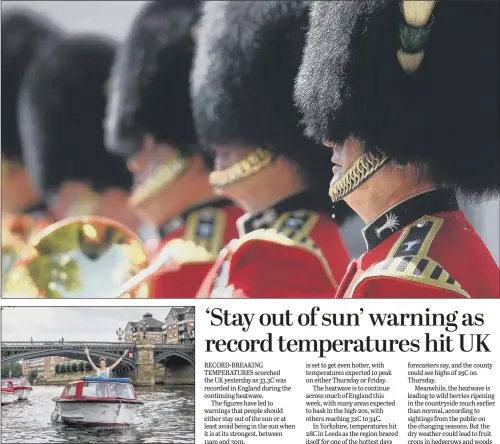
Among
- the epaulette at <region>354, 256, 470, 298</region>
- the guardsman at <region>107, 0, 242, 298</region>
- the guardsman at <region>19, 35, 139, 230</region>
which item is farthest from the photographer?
the guardsman at <region>19, 35, 139, 230</region>

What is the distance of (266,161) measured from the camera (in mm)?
5918

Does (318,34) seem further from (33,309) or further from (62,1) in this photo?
(33,309)

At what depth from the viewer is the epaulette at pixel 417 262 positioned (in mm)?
5637

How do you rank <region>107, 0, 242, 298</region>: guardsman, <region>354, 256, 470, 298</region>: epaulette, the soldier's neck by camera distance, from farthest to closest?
<region>107, 0, 242, 298</region>: guardsman → the soldier's neck → <region>354, 256, 470, 298</region>: epaulette

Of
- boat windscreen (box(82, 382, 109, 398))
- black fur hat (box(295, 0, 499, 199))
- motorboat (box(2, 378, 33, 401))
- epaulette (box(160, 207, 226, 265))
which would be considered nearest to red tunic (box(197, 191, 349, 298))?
epaulette (box(160, 207, 226, 265))

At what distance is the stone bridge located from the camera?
5.85 m

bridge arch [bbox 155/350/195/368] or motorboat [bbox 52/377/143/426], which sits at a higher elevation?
bridge arch [bbox 155/350/195/368]

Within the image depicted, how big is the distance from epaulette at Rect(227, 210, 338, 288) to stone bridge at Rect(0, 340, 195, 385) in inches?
25.2

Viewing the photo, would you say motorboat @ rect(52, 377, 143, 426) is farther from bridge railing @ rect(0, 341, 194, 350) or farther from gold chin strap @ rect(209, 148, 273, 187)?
gold chin strap @ rect(209, 148, 273, 187)

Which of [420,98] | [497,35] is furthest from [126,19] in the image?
[497,35]

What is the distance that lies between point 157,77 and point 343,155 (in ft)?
3.87

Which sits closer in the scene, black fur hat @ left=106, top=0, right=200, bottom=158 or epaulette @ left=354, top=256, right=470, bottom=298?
epaulette @ left=354, top=256, right=470, bottom=298

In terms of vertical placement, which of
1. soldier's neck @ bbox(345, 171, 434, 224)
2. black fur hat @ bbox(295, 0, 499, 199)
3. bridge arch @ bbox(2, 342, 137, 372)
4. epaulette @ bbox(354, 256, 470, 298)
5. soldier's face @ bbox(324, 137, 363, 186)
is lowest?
bridge arch @ bbox(2, 342, 137, 372)

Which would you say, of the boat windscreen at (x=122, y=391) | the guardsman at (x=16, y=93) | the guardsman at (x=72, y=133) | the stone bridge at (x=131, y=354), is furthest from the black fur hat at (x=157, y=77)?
the boat windscreen at (x=122, y=391)
